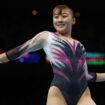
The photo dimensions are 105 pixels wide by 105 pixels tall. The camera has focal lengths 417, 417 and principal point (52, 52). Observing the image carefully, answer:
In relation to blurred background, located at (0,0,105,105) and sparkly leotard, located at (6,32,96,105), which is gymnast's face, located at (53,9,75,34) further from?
blurred background, located at (0,0,105,105)

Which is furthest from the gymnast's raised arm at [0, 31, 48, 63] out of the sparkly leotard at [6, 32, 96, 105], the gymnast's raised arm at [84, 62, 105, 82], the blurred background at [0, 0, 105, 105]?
the blurred background at [0, 0, 105, 105]

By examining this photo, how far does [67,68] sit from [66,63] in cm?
5

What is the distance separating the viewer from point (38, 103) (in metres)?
9.67

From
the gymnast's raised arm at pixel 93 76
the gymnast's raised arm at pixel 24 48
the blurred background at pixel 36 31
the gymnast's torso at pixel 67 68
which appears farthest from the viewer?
the blurred background at pixel 36 31

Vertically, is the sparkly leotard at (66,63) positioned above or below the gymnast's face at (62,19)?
below

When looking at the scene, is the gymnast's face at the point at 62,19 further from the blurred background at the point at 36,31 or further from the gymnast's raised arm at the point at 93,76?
the blurred background at the point at 36,31

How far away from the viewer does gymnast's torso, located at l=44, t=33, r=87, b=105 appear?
12.8 ft

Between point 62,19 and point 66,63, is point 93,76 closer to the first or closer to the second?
point 66,63

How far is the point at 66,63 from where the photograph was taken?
3.96m

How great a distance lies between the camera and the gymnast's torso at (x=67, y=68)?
390 centimetres

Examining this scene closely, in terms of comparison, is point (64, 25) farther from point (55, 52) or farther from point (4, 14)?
point (4, 14)

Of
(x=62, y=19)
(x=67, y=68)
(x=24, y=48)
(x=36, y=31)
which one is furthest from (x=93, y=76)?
(x=36, y=31)

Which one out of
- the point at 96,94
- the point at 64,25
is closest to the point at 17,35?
the point at 96,94

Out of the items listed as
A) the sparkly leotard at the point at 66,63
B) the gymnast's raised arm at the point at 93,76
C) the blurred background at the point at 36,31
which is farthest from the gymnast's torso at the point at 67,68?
the blurred background at the point at 36,31
